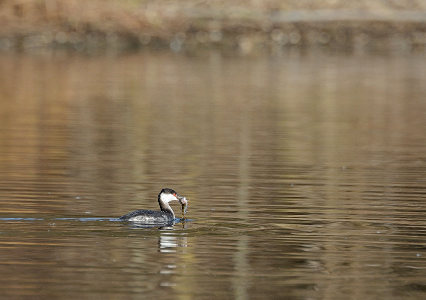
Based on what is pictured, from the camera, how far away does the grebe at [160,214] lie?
1447cm

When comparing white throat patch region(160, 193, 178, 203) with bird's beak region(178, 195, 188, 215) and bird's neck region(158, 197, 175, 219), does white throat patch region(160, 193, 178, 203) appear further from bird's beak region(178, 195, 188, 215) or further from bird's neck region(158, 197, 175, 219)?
bird's beak region(178, 195, 188, 215)

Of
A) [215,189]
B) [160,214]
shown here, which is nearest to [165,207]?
[160,214]

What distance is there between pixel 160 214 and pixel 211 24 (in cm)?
4864

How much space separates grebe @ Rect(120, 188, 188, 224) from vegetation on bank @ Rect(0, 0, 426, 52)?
138 feet

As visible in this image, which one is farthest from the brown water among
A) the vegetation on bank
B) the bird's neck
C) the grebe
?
the vegetation on bank

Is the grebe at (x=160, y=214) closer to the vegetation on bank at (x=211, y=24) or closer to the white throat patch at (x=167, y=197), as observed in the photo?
the white throat patch at (x=167, y=197)

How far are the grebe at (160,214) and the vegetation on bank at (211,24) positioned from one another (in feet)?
138

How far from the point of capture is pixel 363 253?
13.3 metres

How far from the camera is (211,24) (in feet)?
207

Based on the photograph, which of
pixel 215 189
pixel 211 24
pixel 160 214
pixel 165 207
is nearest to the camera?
pixel 160 214

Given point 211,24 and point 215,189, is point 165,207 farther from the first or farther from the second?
point 211,24

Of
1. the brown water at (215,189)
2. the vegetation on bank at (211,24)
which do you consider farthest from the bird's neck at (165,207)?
the vegetation on bank at (211,24)

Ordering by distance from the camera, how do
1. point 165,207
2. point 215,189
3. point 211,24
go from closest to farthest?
point 165,207
point 215,189
point 211,24

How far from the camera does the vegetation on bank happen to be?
58.1 metres
